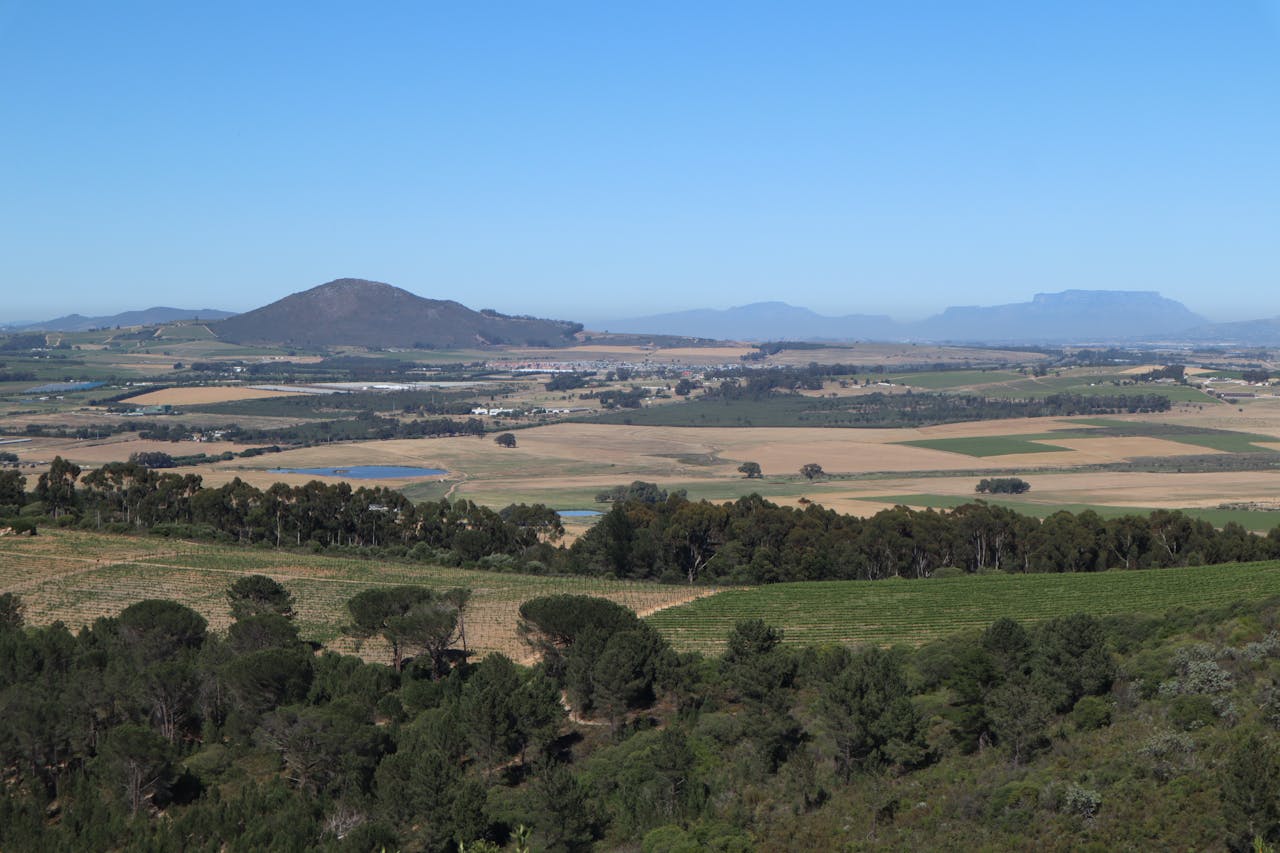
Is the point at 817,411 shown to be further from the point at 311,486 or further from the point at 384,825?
the point at 384,825

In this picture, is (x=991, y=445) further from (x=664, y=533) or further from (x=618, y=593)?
(x=618, y=593)

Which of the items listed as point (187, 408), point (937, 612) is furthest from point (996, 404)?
point (937, 612)

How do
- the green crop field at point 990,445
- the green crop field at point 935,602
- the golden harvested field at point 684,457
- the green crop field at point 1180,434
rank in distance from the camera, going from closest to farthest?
the green crop field at point 935,602 → the golden harvested field at point 684,457 → the green crop field at point 1180,434 → the green crop field at point 990,445

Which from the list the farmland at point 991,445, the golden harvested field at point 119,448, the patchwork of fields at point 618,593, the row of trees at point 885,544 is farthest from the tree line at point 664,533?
the farmland at point 991,445

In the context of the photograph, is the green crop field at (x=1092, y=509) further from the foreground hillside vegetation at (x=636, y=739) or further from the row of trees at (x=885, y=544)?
the foreground hillside vegetation at (x=636, y=739)

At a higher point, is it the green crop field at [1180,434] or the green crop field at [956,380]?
the green crop field at [956,380]

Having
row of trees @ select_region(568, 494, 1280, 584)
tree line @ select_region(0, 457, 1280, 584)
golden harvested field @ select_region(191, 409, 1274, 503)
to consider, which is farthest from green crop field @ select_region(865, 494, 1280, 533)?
tree line @ select_region(0, 457, 1280, 584)

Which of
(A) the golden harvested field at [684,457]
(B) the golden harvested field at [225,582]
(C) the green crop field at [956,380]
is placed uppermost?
(C) the green crop field at [956,380]
